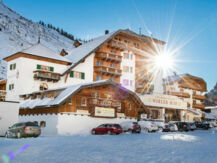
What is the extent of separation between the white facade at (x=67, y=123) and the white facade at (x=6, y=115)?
5479mm

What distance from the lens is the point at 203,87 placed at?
8481cm

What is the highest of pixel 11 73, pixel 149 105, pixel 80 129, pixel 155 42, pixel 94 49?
pixel 155 42

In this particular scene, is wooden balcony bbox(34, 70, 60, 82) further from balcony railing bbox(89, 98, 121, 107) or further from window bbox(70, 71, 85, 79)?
balcony railing bbox(89, 98, 121, 107)

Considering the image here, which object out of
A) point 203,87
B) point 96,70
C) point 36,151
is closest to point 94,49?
point 96,70

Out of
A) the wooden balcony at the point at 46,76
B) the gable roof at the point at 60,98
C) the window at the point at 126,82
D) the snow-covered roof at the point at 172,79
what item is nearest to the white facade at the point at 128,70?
the window at the point at 126,82

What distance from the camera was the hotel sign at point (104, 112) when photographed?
39.8 m

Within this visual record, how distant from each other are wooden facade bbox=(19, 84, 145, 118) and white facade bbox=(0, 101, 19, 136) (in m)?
5.40

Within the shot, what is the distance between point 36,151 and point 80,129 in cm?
2202

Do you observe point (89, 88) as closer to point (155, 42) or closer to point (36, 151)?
point (36, 151)

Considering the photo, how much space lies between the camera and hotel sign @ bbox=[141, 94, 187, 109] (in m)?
53.0

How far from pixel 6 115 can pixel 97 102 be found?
1258 centimetres

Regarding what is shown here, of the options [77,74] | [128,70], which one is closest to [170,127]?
[128,70]

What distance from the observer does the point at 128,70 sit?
59781 millimetres

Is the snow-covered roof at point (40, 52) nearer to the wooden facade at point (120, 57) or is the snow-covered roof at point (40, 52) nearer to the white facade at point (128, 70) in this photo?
the wooden facade at point (120, 57)
